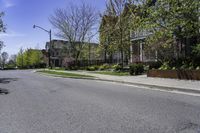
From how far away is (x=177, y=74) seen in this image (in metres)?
19.8

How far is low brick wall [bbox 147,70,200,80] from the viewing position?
1832cm

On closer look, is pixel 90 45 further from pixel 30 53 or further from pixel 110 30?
pixel 30 53

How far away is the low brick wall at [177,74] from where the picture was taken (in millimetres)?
18316

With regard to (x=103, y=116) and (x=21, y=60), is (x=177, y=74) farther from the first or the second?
(x=21, y=60)

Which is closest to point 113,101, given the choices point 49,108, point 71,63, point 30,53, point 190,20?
point 49,108

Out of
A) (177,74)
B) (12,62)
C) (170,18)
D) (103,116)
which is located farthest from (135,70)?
(12,62)

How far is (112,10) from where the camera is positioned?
35406mm

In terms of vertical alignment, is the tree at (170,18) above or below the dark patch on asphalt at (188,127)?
above

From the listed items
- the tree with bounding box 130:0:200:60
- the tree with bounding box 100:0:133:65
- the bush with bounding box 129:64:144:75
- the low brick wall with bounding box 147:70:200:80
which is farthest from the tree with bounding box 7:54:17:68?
the low brick wall with bounding box 147:70:200:80

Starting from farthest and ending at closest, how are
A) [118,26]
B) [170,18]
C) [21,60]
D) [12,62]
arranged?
[12,62] < [21,60] < [118,26] < [170,18]

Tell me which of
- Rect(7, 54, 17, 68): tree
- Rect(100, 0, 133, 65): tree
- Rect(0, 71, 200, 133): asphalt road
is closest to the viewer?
Rect(0, 71, 200, 133): asphalt road

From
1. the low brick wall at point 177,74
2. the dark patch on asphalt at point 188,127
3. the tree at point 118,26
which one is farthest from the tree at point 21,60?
the dark patch on asphalt at point 188,127

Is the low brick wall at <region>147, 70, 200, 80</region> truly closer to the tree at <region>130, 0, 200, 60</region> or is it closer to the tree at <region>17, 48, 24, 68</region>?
the tree at <region>130, 0, 200, 60</region>

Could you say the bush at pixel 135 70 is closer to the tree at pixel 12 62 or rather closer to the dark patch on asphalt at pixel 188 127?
the dark patch on asphalt at pixel 188 127
